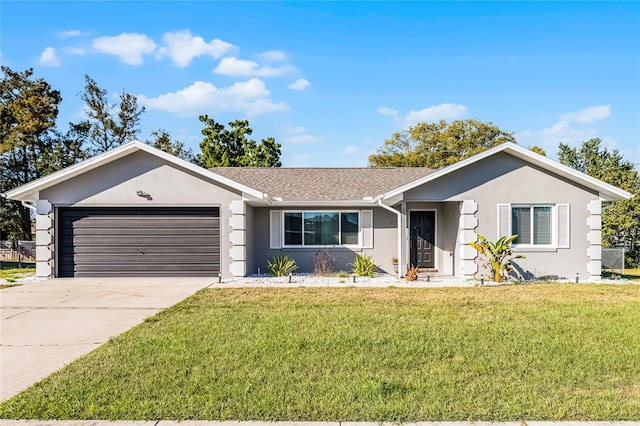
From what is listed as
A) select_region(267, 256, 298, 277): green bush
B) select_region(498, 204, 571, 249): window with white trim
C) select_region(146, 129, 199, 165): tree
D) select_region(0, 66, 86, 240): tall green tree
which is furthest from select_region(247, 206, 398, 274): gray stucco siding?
select_region(146, 129, 199, 165): tree

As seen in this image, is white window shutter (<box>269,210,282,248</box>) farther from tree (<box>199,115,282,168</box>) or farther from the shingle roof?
tree (<box>199,115,282,168</box>)

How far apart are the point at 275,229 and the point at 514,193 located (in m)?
7.98

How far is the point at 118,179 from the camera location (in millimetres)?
13203

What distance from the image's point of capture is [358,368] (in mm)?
4734

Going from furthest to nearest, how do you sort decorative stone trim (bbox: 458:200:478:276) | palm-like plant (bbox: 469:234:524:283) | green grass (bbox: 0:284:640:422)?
decorative stone trim (bbox: 458:200:478:276), palm-like plant (bbox: 469:234:524:283), green grass (bbox: 0:284:640:422)

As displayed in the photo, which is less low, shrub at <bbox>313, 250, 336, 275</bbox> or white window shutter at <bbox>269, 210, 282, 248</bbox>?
white window shutter at <bbox>269, 210, 282, 248</bbox>

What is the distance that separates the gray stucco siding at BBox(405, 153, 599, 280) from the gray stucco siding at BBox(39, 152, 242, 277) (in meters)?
6.09

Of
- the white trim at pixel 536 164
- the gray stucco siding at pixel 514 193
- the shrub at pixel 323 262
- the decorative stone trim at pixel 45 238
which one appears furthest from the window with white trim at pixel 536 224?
the decorative stone trim at pixel 45 238

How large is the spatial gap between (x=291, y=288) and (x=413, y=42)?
11.0 metres

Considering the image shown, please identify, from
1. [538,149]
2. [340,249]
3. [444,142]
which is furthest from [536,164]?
[444,142]

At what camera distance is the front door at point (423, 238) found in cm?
1525

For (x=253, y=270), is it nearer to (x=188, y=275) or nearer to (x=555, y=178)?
(x=188, y=275)

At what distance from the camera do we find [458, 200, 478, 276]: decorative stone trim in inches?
513

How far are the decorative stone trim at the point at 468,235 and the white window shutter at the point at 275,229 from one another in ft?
20.1
